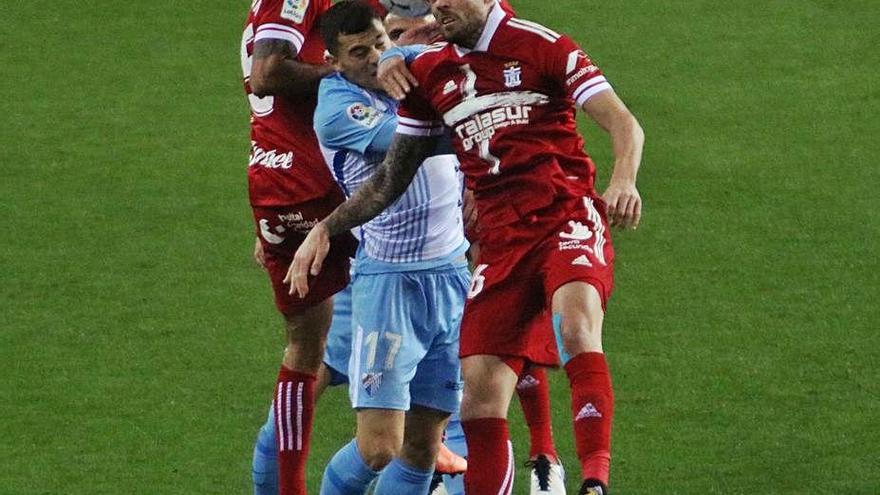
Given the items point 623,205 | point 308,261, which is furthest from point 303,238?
point 623,205

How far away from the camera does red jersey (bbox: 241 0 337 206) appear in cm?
698

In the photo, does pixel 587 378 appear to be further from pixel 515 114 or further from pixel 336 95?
pixel 336 95

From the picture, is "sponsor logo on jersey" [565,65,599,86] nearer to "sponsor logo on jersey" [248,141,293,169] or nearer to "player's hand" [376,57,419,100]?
"player's hand" [376,57,419,100]

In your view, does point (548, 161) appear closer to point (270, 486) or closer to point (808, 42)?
Answer: point (270, 486)

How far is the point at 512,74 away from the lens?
572 cm

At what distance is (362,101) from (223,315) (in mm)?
3362

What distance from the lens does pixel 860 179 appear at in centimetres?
1124

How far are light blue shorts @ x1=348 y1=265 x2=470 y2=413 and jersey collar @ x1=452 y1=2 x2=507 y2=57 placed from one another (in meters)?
1.00

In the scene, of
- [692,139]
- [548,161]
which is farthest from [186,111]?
[548,161]

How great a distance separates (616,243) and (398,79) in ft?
15.6

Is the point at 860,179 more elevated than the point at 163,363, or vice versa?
the point at 163,363

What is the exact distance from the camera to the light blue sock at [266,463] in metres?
7.01

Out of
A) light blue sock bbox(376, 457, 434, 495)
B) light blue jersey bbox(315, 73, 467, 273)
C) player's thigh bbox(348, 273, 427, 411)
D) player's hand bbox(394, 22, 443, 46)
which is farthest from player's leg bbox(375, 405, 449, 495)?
player's hand bbox(394, 22, 443, 46)

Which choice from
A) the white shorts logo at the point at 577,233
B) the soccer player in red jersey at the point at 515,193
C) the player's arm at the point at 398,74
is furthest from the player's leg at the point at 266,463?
the white shorts logo at the point at 577,233
